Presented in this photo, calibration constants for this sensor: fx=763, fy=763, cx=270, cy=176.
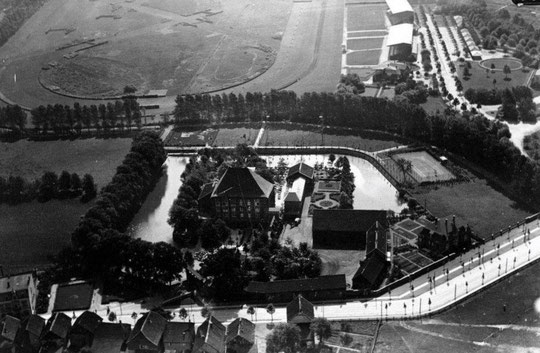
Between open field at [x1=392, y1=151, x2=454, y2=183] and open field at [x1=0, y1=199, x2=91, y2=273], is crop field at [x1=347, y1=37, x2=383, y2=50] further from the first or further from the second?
open field at [x1=0, y1=199, x2=91, y2=273]

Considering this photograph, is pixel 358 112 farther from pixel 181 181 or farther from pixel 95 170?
pixel 95 170

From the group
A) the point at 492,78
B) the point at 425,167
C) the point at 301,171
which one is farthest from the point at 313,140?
the point at 492,78

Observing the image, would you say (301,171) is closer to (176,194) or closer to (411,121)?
(176,194)

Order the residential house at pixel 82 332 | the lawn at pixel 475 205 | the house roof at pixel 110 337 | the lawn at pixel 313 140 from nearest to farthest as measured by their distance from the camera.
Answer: the house roof at pixel 110 337 < the residential house at pixel 82 332 < the lawn at pixel 475 205 < the lawn at pixel 313 140

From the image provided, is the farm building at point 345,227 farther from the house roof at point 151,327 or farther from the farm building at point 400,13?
the farm building at point 400,13

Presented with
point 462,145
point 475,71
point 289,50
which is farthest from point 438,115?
point 289,50

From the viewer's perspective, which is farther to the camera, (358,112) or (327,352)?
(358,112)

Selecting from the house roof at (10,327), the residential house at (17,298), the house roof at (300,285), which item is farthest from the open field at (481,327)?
the residential house at (17,298)
